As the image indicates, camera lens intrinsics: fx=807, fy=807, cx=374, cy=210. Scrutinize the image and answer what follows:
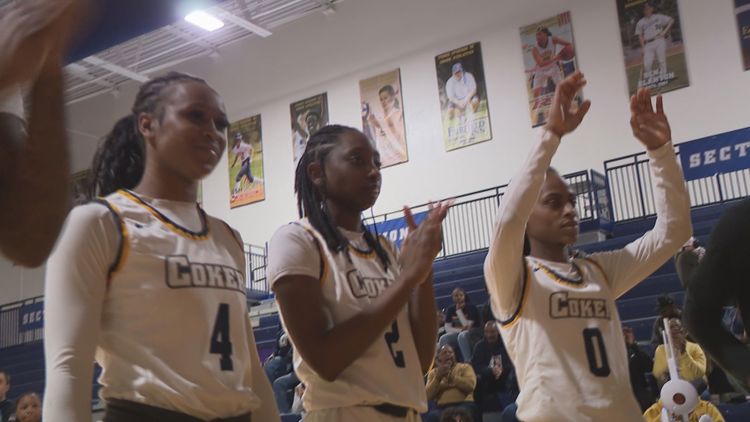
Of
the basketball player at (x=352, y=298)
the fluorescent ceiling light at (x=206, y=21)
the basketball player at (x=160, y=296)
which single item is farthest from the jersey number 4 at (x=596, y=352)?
the fluorescent ceiling light at (x=206, y=21)

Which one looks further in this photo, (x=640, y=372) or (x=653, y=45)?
(x=653, y=45)

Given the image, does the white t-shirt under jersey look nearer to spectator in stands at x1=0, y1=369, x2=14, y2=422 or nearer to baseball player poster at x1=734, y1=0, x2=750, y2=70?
spectator in stands at x1=0, y1=369, x2=14, y2=422

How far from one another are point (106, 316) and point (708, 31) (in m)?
12.9

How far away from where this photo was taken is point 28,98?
115 cm

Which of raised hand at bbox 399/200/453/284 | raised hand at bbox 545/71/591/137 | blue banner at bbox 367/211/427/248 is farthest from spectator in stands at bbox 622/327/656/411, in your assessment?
blue banner at bbox 367/211/427/248

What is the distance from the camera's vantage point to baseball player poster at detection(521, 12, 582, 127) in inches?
556

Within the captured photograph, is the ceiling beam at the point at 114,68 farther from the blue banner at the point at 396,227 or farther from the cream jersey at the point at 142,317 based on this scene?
the cream jersey at the point at 142,317

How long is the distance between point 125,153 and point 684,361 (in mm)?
6387

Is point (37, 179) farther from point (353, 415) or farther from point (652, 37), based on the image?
point (652, 37)

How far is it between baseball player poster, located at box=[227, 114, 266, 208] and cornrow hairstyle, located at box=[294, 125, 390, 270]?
48.3ft

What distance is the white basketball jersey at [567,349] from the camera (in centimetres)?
264

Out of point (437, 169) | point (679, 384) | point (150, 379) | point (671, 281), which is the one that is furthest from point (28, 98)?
point (437, 169)

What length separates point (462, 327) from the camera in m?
10.1

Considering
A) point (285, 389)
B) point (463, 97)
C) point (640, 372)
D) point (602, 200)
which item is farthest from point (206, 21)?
point (640, 372)
